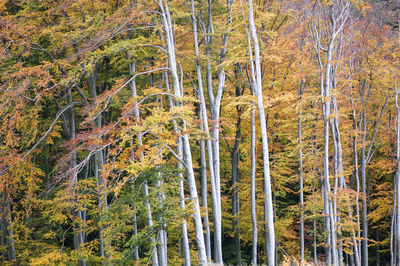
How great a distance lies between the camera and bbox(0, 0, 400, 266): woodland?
27.7 feet

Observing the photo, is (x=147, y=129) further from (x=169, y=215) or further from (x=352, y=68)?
(x=352, y=68)

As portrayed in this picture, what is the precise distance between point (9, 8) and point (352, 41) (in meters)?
14.6

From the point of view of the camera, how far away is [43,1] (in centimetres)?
1173

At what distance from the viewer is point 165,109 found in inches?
578

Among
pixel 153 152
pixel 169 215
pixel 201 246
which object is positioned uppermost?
pixel 153 152

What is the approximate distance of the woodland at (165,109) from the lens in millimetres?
8430

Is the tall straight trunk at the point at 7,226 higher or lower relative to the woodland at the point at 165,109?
lower

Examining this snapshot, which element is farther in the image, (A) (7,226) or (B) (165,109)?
(B) (165,109)

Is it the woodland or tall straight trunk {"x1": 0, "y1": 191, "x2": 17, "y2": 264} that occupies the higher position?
the woodland

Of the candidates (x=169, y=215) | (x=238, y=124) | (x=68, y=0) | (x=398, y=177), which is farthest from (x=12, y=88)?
(x=398, y=177)

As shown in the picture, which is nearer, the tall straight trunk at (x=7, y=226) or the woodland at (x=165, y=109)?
the woodland at (x=165, y=109)

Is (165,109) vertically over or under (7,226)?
over

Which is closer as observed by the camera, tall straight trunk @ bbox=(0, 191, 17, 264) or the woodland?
the woodland

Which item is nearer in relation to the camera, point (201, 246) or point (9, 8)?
point (201, 246)
